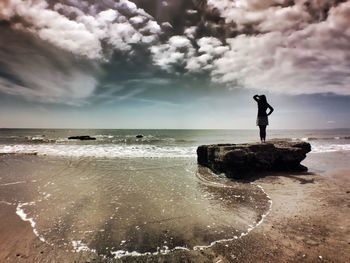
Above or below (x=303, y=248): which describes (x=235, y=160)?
above

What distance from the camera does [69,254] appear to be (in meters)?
4.16

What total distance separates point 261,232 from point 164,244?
2.00 m

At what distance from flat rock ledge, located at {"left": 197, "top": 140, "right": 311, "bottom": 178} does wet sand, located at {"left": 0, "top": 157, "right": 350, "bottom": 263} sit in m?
3.33

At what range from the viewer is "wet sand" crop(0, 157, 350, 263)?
13.1 feet

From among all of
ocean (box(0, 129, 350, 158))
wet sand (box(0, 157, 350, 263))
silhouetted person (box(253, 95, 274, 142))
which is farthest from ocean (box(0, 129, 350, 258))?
ocean (box(0, 129, 350, 158))

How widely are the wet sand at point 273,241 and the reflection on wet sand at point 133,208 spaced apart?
0.24m

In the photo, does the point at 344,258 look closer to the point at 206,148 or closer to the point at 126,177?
the point at 126,177

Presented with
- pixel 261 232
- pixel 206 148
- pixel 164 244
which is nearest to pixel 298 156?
pixel 206 148

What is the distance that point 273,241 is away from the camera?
176 inches

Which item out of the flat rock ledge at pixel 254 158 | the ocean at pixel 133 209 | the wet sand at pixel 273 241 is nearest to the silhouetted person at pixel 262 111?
the flat rock ledge at pixel 254 158

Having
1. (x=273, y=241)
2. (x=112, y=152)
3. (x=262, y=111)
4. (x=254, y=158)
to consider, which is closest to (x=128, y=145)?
(x=112, y=152)

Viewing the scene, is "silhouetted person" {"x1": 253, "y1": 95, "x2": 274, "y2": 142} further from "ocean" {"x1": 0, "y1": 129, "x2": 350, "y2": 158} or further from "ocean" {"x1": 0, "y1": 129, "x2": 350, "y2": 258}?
"ocean" {"x1": 0, "y1": 129, "x2": 350, "y2": 158}

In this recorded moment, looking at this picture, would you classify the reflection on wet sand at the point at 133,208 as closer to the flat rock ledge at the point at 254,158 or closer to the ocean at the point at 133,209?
the ocean at the point at 133,209

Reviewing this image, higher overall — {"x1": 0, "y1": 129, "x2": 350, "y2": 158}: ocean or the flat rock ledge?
the flat rock ledge
